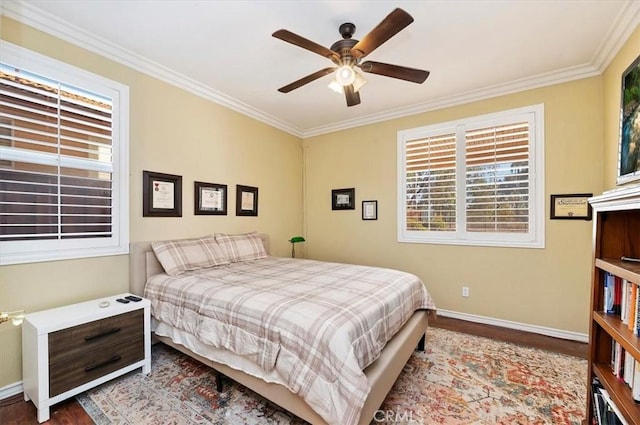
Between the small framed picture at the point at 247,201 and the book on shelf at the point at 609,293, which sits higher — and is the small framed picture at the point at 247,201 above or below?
above

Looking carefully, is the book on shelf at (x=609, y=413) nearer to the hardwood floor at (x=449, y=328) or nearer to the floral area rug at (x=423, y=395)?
the floral area rug at (x=423, y=395)

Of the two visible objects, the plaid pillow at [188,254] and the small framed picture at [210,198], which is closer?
the plaid pillow at [188,254]

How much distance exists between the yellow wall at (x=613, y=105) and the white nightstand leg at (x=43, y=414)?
4.65m

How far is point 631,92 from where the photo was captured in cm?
219

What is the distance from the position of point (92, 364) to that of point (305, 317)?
5.36 feet

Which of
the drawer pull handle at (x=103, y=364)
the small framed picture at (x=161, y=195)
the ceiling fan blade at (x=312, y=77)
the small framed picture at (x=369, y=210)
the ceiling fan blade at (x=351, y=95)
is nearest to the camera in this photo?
the drawer pull handle at (x=103, y=364)

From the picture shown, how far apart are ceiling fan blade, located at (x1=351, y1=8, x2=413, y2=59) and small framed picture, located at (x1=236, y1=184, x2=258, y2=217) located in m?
2.35

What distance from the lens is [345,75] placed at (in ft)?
6.95

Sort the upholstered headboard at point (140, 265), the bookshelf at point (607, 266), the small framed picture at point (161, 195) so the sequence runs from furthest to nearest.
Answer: the small framed picture at point (161, 195), the upholstered headboard at point (140, 265), the bookshelf at point (607, 266)

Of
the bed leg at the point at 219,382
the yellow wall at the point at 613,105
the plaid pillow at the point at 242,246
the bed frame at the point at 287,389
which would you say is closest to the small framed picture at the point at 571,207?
the yellow wall at the point at 613,105

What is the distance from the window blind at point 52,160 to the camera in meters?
2.01

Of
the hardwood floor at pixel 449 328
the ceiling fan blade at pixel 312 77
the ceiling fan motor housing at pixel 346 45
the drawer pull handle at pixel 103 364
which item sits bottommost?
the hardwood floor at pixel 449 328

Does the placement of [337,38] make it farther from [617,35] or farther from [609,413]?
[609,413]

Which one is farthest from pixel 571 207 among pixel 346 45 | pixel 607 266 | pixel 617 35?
pixel 346 45
